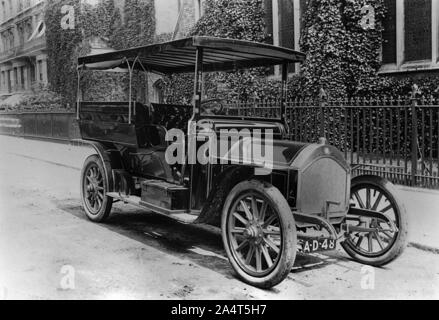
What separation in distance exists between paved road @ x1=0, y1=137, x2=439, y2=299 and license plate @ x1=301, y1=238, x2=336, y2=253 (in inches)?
13.5

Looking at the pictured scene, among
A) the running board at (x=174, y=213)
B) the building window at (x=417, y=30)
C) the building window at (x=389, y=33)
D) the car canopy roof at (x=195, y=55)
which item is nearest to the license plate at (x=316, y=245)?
the running board at (x=174, y=213)

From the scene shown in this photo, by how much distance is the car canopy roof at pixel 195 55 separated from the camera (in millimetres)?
5355

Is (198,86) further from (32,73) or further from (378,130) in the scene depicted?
(32,73)

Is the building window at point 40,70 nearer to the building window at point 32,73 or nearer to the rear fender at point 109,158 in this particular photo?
the building window at point 32,73

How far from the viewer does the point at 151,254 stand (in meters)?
5.40

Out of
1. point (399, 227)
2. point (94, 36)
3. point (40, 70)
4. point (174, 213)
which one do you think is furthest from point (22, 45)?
point (399, 227)

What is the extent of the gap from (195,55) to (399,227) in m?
3.24

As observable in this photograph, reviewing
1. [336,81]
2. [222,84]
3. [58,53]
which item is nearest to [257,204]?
[336,81]

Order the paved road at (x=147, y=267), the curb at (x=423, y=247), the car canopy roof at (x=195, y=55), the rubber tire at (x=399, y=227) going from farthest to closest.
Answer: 1. the curb at (x=423, y=247)
2. the car canopy roof at (x=195, y=55)
3. the rubber tire at (x=399, y=227)
4. the paved road at (x=147, y=267)

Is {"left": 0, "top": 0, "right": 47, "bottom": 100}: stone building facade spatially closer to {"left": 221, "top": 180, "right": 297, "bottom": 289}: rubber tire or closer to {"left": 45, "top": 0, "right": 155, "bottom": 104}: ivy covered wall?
{"left": 45, "top": 0, "right": 155, "bottom": 104}: ivy covered wall

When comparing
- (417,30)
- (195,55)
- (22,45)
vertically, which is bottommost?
(195,55)

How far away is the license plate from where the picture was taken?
4371mm

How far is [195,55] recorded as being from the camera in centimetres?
630

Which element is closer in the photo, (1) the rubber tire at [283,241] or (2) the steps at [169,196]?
(1) the rubber tire at [283,241]
